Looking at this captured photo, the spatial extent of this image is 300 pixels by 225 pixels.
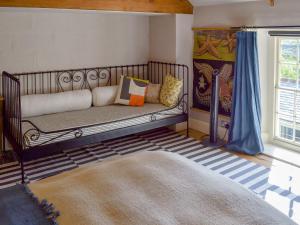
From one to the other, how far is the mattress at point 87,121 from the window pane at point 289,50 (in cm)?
143

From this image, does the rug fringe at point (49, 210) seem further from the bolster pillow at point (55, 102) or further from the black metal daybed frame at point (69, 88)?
the bolster pillow at point (55, 102)

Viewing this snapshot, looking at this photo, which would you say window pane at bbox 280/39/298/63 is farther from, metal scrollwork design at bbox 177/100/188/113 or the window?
metal scrollwork design at bbox 177/100/188/113

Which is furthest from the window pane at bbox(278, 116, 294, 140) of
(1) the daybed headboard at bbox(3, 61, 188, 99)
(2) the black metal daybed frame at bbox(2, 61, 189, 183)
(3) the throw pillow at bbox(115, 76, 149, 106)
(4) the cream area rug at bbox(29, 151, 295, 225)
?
(4) the cream area rug at bbox(29, 151, 295, 225)

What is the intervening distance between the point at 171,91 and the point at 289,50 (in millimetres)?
1489

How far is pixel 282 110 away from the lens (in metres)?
4.20

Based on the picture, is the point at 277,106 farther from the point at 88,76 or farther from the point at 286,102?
the point at 88,76

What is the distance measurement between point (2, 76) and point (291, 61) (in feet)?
10.8

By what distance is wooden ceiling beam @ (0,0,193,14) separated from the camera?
3.63m

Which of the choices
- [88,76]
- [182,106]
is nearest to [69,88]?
[88,76]

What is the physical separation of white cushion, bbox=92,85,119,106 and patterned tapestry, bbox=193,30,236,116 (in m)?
1.19

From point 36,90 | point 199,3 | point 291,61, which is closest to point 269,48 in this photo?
point 291,61

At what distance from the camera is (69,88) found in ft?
15.4

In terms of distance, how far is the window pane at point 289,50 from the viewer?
3.91 meters

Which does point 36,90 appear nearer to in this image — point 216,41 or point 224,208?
point 216,41
